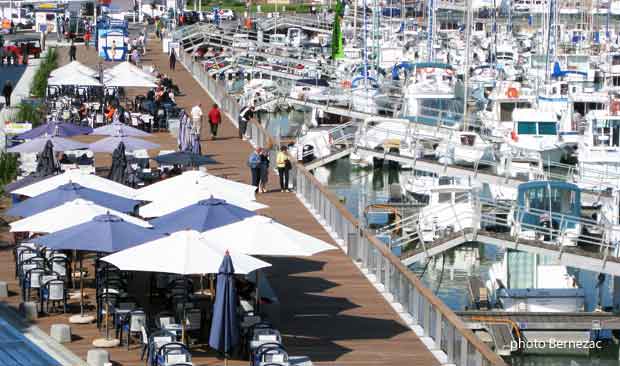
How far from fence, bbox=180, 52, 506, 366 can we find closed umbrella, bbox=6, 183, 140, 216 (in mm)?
4540

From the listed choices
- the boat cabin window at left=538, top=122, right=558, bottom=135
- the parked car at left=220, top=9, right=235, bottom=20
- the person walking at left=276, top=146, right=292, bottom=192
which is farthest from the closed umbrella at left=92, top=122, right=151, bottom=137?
the parked car at left=220, top=9, right=235, bottom=20

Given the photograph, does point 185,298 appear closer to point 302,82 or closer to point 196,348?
point 196,348

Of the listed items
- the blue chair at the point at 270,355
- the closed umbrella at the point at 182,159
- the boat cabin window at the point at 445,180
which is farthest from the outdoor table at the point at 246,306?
the boat cabin window at the point at 445,180

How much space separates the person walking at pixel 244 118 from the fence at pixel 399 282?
9.94 metres

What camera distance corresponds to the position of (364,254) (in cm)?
3028

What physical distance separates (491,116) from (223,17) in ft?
217

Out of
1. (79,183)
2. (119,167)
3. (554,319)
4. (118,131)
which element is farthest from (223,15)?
(79,183)

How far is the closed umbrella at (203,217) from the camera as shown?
2628cm

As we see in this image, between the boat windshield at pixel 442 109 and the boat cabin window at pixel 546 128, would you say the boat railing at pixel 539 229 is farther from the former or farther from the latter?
the boat windshield at pixel 442 109

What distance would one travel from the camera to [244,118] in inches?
1972

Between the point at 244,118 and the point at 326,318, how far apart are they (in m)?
24.4

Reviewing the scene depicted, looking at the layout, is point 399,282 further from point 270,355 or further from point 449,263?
point 449,263

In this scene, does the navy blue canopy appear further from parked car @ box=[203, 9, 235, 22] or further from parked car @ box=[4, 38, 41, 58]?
parked car @ box=[203, 9, 235, 22]

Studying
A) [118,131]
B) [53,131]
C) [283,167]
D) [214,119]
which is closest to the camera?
[283,167]
